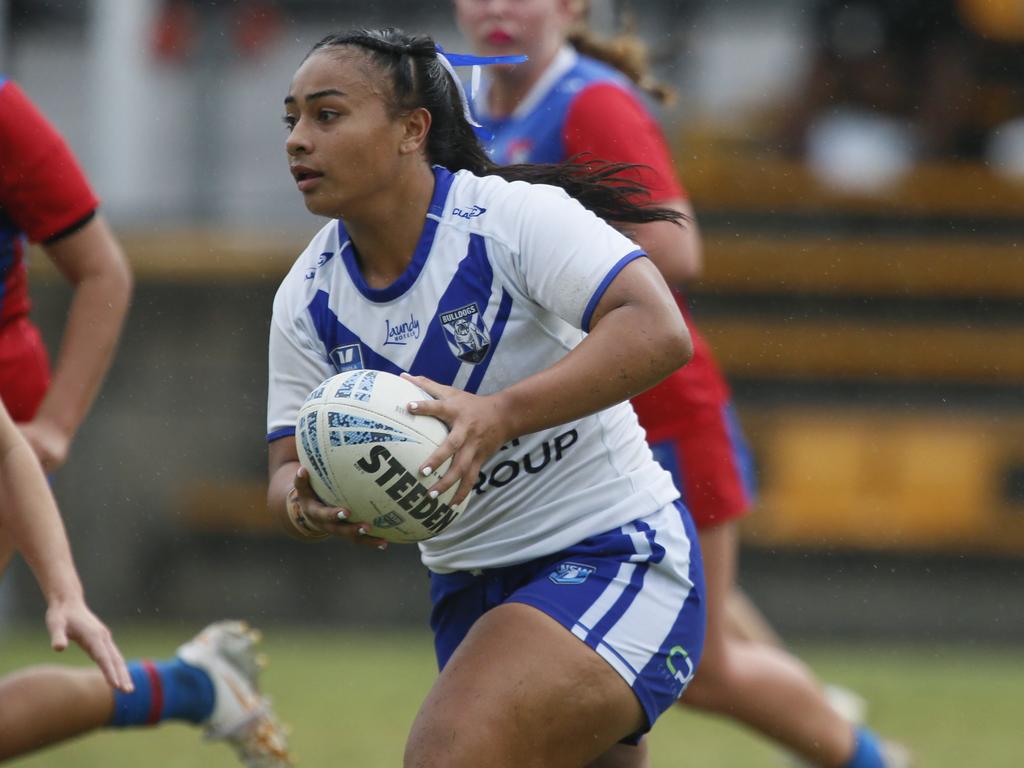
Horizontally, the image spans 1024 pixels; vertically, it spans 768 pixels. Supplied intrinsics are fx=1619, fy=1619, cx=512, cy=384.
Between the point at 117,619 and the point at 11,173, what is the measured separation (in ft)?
24.3

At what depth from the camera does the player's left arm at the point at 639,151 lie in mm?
4328

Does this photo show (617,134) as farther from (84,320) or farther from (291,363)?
(84,320)

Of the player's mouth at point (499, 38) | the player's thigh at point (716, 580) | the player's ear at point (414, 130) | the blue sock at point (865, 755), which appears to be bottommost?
the blue sock at point (865, 755)

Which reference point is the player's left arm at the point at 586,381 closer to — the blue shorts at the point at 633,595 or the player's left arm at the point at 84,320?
the blue shorts at the point at 633,595

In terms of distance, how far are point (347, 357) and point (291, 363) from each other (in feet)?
0.53

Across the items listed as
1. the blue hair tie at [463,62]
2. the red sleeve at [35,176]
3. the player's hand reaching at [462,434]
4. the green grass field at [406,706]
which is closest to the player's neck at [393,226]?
the blue hair tie at [463,62]

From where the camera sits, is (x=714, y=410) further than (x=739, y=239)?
No

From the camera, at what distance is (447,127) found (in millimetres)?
3586

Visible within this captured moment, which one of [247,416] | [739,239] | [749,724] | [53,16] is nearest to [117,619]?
[247,416]

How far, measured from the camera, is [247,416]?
1127 centimetres

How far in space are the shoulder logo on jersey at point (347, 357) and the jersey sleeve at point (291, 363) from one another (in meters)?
0.05

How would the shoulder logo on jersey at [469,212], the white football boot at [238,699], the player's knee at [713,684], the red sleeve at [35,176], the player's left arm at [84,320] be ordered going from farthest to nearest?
the white football boot at [238,699] → the player's knee at [713,684] → the player's left arm at [84,320] → the red sleeve at [35,176] → the shoulder logo on jersey at [469,212]

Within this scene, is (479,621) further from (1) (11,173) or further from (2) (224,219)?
(2) (224,219)

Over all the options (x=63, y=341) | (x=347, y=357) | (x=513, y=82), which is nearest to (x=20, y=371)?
(x=63, y=341)
